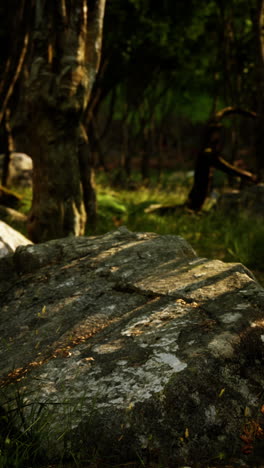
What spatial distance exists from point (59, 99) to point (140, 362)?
11.9 feet

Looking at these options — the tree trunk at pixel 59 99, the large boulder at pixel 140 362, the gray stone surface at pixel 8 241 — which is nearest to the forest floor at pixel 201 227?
the tree trunk at pixel 59 99

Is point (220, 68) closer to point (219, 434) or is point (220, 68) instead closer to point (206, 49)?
point (206, 49)

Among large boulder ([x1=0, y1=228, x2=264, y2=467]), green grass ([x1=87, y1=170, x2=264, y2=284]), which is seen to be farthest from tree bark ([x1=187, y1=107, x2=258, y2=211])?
large boulder ([x1=0, y1=228, x2=264, y2=467])

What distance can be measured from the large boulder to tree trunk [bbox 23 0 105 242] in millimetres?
1910

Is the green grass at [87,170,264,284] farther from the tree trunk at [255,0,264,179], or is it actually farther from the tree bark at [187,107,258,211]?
the tree trunk at [255,0,264,179]

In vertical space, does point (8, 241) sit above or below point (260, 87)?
below

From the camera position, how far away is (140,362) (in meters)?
2.73

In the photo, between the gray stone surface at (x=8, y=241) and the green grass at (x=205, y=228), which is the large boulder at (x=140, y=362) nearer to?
the gray stone surface at (x=8, y=241)

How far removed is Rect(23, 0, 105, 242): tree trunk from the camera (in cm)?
556

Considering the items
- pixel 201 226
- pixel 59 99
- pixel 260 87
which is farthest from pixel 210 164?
pixel 59 99

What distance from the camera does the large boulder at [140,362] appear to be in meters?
2.36

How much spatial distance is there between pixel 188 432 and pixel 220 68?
1610cm

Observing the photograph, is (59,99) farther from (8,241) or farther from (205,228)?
(205,228)

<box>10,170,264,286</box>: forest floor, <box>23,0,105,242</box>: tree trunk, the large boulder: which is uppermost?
<box>23,0,105,242</box>: tree trunk
